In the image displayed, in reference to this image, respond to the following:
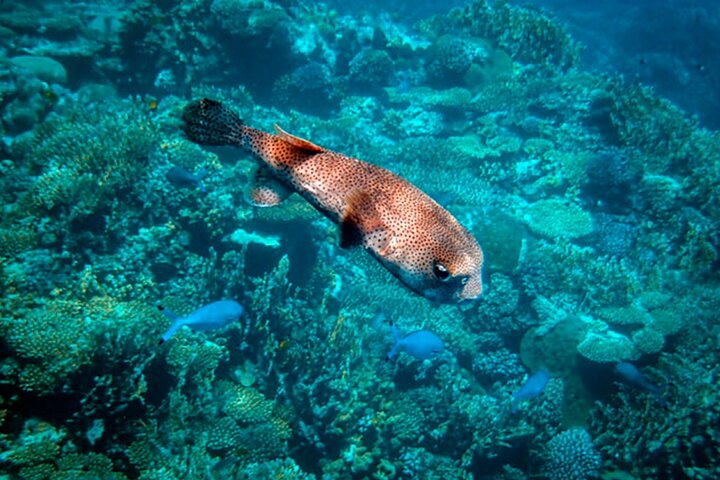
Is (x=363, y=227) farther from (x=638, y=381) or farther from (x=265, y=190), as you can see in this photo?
(x=638, y=381)

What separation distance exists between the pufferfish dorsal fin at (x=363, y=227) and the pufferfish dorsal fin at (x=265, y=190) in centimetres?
64

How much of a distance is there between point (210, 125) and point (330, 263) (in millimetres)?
6156

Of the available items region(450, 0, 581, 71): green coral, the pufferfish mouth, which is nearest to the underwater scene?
the pufferfish mouth

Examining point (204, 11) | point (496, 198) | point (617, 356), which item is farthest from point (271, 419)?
point (204, 11)

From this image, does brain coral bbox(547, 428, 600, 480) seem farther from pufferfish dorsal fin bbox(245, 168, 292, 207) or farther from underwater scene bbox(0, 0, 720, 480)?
pufferfish dorsal fin bbox(245, 168, 292, 207)

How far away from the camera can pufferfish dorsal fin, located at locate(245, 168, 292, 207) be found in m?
2.78

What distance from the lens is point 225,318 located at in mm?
4965

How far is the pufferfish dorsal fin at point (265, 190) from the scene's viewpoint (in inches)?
109

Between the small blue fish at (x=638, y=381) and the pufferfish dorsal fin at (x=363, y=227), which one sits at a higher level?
the pufferfish dorsal fin at (x=363, y=227)

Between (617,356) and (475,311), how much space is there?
260 cm

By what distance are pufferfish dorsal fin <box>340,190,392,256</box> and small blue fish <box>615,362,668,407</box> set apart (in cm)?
637

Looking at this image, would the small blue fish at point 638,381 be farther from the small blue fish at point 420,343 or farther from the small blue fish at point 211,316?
the small blue fish at point 211,316

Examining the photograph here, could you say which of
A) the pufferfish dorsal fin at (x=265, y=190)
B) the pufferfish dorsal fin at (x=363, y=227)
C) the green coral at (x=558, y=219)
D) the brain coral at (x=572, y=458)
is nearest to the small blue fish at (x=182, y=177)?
the pufferfish dorsal fin at (x=265, y=190)

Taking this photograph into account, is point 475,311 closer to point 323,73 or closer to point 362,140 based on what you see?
point 362,140
